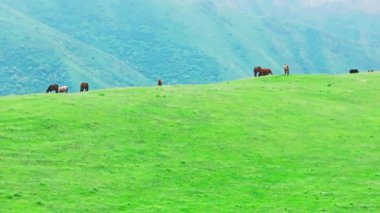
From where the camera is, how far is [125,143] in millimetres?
34719

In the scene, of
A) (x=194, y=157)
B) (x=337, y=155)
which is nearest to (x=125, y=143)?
(x=194, y=157)

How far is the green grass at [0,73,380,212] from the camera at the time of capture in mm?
27781

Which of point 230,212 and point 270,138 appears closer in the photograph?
point 230,212

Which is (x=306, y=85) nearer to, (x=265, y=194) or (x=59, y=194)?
(x=265, y=194)

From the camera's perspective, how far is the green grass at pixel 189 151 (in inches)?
1094

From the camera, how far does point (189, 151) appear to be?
34.7m

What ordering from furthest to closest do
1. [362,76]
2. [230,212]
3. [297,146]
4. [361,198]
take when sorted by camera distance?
[362,76]
[297,146]
[361,198]
[230,212]

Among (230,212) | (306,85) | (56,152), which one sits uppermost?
(306,85)

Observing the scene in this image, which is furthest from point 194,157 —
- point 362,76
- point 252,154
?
point 362,76

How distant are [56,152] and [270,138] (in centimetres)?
1247

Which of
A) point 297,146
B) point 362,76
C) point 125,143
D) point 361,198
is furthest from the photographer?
point 362,76

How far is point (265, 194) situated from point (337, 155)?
8.37m

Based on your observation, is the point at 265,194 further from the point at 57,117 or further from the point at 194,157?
the point at 57,117

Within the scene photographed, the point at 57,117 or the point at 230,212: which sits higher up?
the point at 57,117
